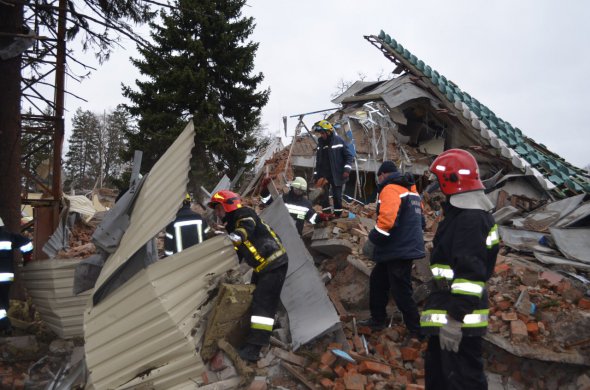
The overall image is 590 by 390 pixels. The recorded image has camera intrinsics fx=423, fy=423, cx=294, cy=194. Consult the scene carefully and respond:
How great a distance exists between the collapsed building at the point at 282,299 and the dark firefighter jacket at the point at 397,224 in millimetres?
731

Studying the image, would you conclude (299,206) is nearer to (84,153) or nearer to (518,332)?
(518,332)

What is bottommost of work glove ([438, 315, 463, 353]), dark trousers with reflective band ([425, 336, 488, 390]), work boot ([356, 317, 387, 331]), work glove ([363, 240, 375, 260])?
work boot ([356, 317, 387, 331])

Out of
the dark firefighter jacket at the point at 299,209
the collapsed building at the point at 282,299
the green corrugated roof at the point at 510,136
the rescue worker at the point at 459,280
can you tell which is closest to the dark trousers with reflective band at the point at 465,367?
the rescue worker at the point at 459,280

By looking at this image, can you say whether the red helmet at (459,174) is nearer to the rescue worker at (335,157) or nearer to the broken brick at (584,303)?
the broken brick at (584,303)

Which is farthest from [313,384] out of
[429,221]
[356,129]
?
[356,129]

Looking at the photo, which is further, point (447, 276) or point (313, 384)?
point (313, 384)

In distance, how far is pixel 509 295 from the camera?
4496 millimetres

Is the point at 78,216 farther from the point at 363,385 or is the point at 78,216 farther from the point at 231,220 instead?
the point at 363,385

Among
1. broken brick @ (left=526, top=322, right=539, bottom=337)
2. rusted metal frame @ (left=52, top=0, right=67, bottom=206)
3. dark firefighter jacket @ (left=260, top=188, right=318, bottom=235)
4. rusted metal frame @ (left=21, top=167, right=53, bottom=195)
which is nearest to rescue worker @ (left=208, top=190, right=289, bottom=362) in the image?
dark firefighter jacket @ (left=260, top=188, right=318, bottom=235)

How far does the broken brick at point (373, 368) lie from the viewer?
12.0 feet

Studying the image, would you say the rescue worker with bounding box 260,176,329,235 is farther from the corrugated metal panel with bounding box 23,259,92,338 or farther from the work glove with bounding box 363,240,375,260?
the corrugated metal panel with bounding box 23,259,92,338

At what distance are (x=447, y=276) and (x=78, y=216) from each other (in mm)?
9351

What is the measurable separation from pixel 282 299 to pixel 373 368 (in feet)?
3.52

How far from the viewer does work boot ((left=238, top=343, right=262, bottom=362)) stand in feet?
11.7
